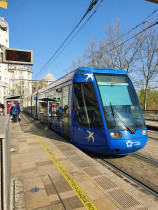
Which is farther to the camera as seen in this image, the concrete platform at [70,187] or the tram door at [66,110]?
the tram door at [66,110]

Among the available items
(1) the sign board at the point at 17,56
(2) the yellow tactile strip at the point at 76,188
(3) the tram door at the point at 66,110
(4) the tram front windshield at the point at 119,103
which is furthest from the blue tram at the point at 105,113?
(1) the sign board at the point at 17,56

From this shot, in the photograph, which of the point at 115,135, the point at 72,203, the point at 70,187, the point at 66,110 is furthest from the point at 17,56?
the point at 72,203

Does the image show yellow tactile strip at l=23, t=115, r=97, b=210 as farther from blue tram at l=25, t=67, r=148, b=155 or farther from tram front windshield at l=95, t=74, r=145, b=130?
tram front windshield at l=95, t=74, r=145, b=130

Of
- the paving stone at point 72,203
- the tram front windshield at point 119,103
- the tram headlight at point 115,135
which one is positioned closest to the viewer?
the paving stone at point 72,203

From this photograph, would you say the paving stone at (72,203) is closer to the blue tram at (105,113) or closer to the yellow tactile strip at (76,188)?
the yellow tactile strip at (76,188)

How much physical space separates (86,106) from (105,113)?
745 mm

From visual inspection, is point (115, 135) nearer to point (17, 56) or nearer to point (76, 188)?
point (76, 188)

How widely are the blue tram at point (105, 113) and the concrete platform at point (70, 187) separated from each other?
33.3 inches

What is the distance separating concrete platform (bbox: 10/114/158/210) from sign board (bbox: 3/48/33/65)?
3.50 meters

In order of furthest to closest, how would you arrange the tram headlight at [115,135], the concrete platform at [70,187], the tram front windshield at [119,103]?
the tram front windshield at [119,103] → the tram headlight at [115,135] → the concrete platform at [70,187]

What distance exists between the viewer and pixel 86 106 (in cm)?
566

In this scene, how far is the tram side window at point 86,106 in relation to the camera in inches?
211

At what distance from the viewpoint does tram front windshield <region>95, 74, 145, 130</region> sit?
5.21 m

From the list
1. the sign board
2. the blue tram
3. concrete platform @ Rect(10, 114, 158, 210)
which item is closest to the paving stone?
concrete platform @ Rect(10, 114, 158, 210)
